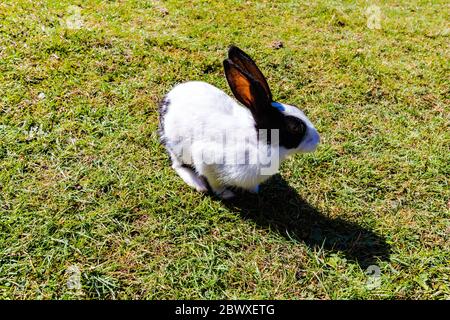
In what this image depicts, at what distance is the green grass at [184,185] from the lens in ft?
9.25

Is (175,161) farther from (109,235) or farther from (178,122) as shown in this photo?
(109,235)

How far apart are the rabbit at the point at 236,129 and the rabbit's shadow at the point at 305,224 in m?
0.19

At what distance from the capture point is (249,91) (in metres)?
2.63

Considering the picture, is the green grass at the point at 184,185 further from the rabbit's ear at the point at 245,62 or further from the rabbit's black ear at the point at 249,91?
the rabbit's ear at the point at 245,62

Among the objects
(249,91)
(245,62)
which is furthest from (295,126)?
(245,62)

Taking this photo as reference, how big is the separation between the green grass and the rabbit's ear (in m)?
1.08

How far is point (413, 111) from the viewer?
14.0 feet

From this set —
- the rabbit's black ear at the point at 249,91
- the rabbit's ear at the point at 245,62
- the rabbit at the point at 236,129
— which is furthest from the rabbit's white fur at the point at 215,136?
the rabbit's ear at the point at 245,62

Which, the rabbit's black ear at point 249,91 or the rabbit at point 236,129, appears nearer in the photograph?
the rabbit's black ear at point 249,91

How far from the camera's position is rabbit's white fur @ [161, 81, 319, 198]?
111 inches

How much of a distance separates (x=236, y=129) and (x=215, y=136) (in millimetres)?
171

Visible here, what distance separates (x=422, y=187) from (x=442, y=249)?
64 cm
